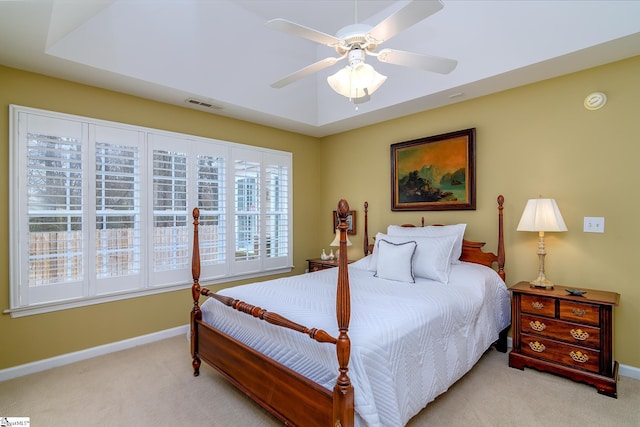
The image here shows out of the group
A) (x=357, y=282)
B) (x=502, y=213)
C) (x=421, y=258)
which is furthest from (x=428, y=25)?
(x=357, y=282)

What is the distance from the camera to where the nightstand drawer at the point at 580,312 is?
2.33 m

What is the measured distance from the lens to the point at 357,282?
2.78 metres

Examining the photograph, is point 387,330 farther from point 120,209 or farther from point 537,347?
point 120,209

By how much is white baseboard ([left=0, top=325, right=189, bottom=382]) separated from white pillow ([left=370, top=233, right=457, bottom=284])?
267 centimetres

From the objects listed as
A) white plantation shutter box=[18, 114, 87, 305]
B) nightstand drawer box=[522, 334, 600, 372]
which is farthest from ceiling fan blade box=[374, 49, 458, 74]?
white plantation shutter box=[18, 114, 87, 305]

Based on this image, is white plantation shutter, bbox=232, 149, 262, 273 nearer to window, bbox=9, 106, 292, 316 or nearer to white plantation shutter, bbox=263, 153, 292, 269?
window, bbox=9, 106, 292, 316

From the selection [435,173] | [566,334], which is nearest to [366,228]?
[435,173]

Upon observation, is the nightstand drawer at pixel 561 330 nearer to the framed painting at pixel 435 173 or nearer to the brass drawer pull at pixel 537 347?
the brass drawer pull at pixel 537 347

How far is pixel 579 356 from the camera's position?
2.39 metres

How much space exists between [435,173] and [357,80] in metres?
1.88

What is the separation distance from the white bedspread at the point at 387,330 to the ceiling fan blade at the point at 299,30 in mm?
1667

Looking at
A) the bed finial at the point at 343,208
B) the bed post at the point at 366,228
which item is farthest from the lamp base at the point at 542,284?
the bed finial at the point at 343,208

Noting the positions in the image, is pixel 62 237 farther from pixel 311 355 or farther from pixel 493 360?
pixel 493 360

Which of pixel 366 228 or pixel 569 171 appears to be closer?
pixel 569 171
